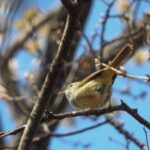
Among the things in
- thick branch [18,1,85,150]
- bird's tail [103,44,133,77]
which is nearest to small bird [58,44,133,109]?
bird's tail [103,44,133,77]

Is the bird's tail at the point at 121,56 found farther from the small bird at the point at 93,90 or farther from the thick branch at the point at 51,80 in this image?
the thick branch at the point at 51,80

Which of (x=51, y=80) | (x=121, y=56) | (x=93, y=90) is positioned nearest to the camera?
(x=51, y=80)

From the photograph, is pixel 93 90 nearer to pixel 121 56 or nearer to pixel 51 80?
pixel 121 56

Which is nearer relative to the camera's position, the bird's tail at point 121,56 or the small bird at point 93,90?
the bird's tail at point 121,56

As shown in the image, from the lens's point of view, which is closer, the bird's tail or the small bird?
the bird's tail

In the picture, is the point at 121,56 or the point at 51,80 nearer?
the point at 51,80

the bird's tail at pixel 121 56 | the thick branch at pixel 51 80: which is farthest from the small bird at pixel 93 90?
the thick branch at pixel 51 80

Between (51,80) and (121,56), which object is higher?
(51,80)

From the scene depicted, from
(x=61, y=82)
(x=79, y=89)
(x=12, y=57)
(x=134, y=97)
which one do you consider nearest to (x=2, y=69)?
(x=12, y=57)

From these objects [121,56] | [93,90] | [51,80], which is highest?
[51,80]

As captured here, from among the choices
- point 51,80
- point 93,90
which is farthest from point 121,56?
point 51,80

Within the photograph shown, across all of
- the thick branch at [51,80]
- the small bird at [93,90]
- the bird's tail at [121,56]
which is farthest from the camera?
the small bird at [93,90]

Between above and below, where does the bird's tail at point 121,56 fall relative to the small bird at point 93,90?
above

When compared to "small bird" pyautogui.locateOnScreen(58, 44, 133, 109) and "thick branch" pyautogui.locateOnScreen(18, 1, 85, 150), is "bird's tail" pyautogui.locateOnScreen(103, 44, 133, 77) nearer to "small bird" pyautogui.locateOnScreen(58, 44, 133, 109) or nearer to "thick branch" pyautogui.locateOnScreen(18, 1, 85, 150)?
"small bird" pyautogui.locateOnScreen(58, 44, 133, 109)
